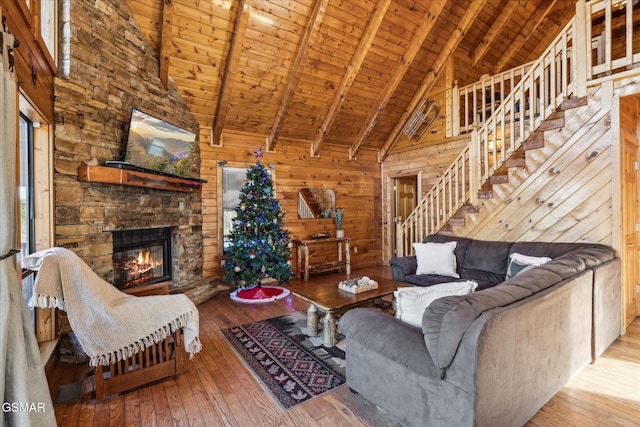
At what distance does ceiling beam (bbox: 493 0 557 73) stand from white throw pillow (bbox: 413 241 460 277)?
4.99 m

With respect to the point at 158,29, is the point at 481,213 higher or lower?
lower

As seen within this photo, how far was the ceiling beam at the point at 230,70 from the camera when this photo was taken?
12.7ft

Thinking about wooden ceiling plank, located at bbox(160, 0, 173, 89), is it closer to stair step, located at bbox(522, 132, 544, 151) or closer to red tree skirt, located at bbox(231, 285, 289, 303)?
red tree skirt, located at bbox(231, 285, 289, 303)

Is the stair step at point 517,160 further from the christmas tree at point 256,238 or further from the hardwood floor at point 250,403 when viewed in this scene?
the christmas tree at point 256,238

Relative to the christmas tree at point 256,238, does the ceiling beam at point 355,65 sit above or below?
above

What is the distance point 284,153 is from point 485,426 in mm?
5193

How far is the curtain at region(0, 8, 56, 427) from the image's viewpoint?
1.38 meters

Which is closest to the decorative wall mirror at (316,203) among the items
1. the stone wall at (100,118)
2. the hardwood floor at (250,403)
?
the stone wall at (100,118)

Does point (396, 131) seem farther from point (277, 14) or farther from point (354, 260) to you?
point (277, 14)

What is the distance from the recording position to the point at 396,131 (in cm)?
685

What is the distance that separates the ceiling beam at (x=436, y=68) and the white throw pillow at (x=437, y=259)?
11.4ft

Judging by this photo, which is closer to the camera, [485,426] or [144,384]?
[485,426]

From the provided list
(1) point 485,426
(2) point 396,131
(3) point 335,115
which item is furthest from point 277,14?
(1) point 485,426

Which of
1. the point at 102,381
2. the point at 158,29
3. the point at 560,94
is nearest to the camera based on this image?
the point at 102,381
